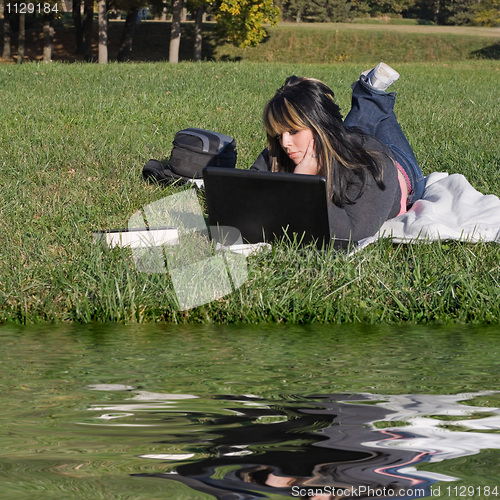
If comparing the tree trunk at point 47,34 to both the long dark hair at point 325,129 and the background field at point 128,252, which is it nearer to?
the background field at point 128,252

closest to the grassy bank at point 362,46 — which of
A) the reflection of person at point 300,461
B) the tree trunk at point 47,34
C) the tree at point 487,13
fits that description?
the tree trunk at point 47,34

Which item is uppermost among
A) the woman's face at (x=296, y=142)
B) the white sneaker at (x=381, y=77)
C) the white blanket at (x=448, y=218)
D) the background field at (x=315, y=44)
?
the background field at (x=315, y=44)

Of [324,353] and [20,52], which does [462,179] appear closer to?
[324,353]

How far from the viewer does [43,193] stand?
6637mm

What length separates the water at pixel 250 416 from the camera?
1.58 metres

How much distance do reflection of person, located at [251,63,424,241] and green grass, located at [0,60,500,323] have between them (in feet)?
0.93

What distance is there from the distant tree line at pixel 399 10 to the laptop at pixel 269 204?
275 ft

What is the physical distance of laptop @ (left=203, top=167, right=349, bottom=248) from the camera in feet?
15.0

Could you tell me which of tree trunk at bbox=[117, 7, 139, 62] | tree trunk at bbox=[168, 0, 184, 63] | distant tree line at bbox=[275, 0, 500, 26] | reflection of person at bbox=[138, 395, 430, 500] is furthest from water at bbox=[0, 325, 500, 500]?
distant tree line at bbox=[275, 0, 500, 26]

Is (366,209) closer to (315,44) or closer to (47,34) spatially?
(47,34)

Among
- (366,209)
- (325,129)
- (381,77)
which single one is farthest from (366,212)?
(381,77)

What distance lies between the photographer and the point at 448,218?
568cm

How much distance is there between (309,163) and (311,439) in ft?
10.8

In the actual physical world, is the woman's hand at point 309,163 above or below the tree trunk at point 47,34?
below
